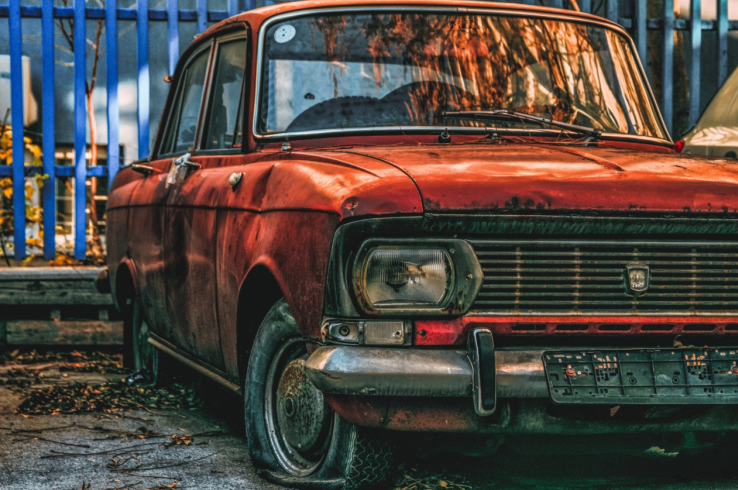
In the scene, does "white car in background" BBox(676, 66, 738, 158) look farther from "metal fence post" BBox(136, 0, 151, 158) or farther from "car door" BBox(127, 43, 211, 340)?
"metal fence post" BBox(136, 0, 151, 158)

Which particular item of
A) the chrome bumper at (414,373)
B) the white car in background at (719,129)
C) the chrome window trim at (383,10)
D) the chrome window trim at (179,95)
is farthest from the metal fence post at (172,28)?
the chrome bumper at (414,373)

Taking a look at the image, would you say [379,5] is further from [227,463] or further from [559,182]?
[227,463]

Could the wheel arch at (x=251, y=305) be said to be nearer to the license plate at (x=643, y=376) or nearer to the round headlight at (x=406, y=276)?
the round headlight at (x=406, y=276)

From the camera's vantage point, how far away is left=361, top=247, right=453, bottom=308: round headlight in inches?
129

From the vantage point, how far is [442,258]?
3295 mm

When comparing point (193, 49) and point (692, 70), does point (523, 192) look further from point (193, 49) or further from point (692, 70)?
point (692, 70)

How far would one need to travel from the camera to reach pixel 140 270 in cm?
583

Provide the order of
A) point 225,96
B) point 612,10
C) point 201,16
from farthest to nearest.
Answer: point 612,10 < point 201,16 < point 225,96

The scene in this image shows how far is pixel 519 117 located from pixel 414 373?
1572mm

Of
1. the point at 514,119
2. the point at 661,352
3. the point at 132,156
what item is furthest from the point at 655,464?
the point at 132,156

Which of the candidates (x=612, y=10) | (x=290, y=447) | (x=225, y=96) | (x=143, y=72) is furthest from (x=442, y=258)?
(x=612, y=10)

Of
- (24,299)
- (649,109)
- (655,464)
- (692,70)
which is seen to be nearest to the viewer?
(655,464)

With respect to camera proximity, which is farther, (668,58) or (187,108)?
(668,58)

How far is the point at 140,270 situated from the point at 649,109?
2756 mm
